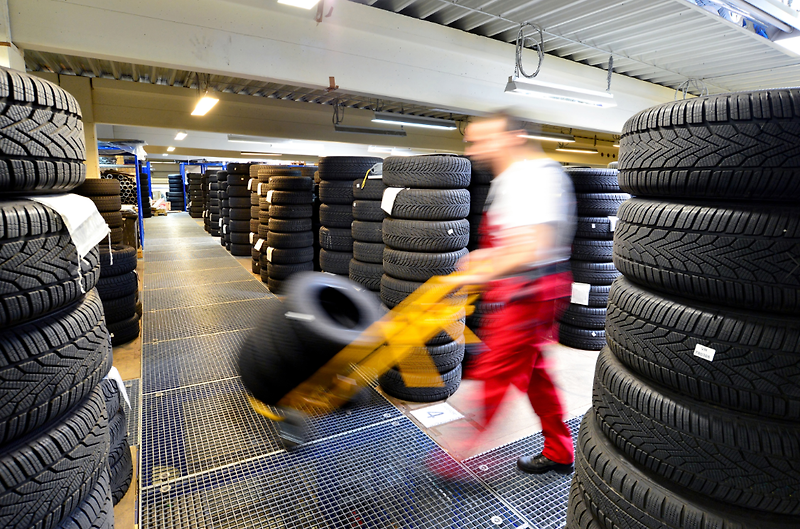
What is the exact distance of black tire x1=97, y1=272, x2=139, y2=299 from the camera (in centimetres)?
423

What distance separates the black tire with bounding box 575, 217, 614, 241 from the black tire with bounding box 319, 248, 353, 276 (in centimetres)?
279

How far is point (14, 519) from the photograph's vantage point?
1.16m

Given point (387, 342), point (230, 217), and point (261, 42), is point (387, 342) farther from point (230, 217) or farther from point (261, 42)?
point (230, 217)

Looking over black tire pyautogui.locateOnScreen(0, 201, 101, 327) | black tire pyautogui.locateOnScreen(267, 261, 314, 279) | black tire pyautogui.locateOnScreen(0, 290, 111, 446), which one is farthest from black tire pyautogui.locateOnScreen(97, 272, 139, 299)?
black tire pyautogui.locateOnScreen(0, 201, 101, 327)

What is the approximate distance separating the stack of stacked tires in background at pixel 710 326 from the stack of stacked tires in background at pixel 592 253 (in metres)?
2.93

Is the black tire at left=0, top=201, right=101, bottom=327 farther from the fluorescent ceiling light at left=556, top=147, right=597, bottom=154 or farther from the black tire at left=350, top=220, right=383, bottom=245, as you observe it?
the fluorescent ceiling light at left=556, top=147, right=597, bottom=154

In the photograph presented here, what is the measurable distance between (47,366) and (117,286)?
359cm

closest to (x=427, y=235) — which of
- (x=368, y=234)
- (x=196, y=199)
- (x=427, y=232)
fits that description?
(x=427, y=232)

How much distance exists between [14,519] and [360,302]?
183 cm

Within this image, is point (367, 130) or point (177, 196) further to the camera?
point (177, 196)

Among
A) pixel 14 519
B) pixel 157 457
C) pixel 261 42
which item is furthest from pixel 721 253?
pixel 261 42

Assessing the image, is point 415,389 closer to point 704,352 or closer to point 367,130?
point 704,352

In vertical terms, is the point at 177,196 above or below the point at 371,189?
below

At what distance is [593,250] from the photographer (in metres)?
4.45
